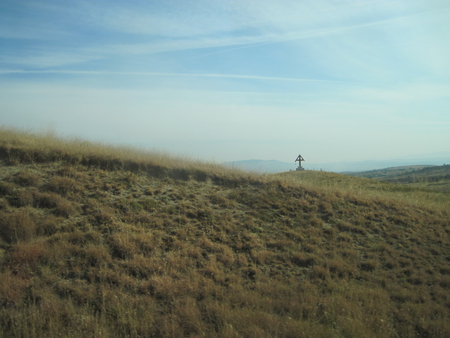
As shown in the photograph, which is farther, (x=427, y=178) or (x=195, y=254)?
(x=427, y=178)

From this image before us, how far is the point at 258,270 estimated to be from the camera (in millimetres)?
6410

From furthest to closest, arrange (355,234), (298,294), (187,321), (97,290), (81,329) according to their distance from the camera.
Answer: (355,234)
(298,294)
(97,290)
(187,321)
(81,329)

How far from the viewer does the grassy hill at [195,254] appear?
4.49 metres

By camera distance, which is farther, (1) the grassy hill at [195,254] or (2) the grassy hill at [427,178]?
(2) the grassy hill at [427,178]

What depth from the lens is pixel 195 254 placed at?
22.0ft

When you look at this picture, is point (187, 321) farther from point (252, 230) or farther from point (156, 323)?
point (252, 230)

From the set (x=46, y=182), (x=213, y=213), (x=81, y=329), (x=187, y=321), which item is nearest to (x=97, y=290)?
(x=81, y=329)

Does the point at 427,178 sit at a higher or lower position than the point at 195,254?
higher

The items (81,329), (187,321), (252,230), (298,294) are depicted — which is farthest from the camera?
(252,230)

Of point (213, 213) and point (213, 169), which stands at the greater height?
point (213, 169)

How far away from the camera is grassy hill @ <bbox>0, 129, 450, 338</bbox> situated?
177 inches

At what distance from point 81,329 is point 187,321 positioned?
154 centimetres

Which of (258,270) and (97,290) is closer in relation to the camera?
(97,290)

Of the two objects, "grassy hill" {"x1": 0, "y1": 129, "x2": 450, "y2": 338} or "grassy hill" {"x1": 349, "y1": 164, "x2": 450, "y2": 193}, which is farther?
"grassy hill" {"x1": 349, "y1": 164, "x2": 450, "y2": 193}
